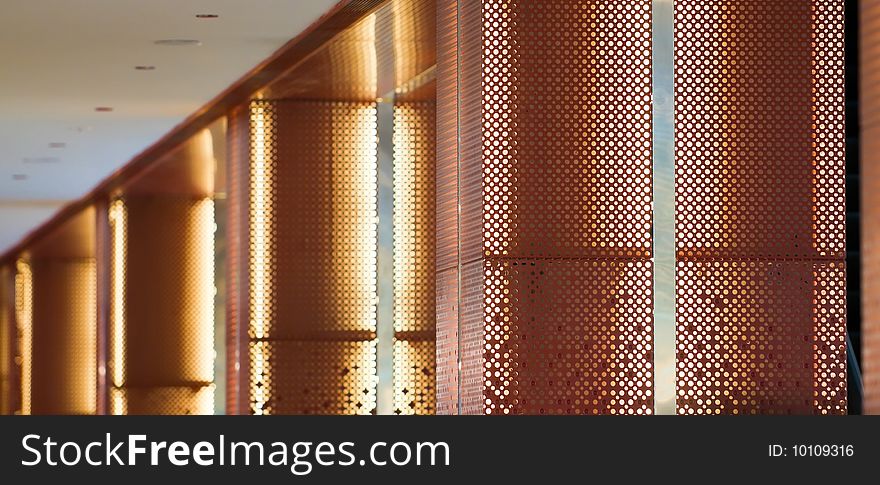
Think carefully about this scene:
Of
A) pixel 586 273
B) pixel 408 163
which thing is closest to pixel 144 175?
pixel 408 163

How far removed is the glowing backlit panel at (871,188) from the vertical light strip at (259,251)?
9.29m

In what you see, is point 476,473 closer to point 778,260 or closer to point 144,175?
point 778,260

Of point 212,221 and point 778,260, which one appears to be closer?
point 778,260

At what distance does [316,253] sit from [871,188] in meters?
9.38

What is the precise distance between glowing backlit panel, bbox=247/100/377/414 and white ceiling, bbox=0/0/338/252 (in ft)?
2.86

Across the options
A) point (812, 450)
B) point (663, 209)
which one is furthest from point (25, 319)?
point (812, 450)

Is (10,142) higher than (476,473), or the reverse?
(10,142)

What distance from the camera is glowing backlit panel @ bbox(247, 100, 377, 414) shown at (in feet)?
45.3

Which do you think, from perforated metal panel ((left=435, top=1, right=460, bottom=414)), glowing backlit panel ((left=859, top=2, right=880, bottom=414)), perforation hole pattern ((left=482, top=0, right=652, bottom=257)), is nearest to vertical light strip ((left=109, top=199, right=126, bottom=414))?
perforated metal panel ((left=435, top=1, right=460, bottom=414))

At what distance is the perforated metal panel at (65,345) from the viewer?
25.8m

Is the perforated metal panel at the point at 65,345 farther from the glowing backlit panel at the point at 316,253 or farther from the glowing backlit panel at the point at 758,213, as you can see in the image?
the glowing backlit panel at the point at 758,213

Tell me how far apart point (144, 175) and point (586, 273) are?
11298mm

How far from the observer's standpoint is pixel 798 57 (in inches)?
325

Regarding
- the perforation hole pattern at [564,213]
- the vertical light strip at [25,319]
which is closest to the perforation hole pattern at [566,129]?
the perforation hole pattern at [564,213]
